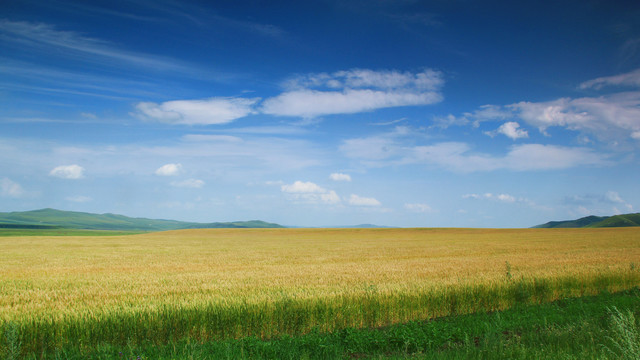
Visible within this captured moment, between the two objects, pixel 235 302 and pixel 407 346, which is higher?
pixel 235 302

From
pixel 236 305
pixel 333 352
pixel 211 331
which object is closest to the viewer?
pixel 333 352

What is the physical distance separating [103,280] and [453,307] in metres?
14.9

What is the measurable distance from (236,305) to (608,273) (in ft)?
54.8

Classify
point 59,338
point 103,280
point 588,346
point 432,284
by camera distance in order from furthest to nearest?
point 103,280 → point 432,284 → point 59,338 → point 588,346

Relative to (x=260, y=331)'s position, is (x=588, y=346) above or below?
above

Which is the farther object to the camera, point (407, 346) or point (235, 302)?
point (235, 302)

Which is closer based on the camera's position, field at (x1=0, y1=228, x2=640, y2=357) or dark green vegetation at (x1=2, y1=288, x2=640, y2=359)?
dark green vegetation at (x1=2, y1=288, x2=640, y2=359)

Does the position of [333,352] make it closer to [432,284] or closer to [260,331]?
[260,331]

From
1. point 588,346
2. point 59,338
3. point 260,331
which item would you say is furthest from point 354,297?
point 59,338

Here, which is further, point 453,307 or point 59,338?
point 453,307

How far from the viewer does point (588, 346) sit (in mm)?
6852

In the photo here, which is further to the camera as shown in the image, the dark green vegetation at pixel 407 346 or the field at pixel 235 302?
the field at pixel 235 302

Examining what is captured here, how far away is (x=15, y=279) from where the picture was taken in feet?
55.7

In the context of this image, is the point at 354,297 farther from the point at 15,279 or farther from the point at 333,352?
the point at 15,279
